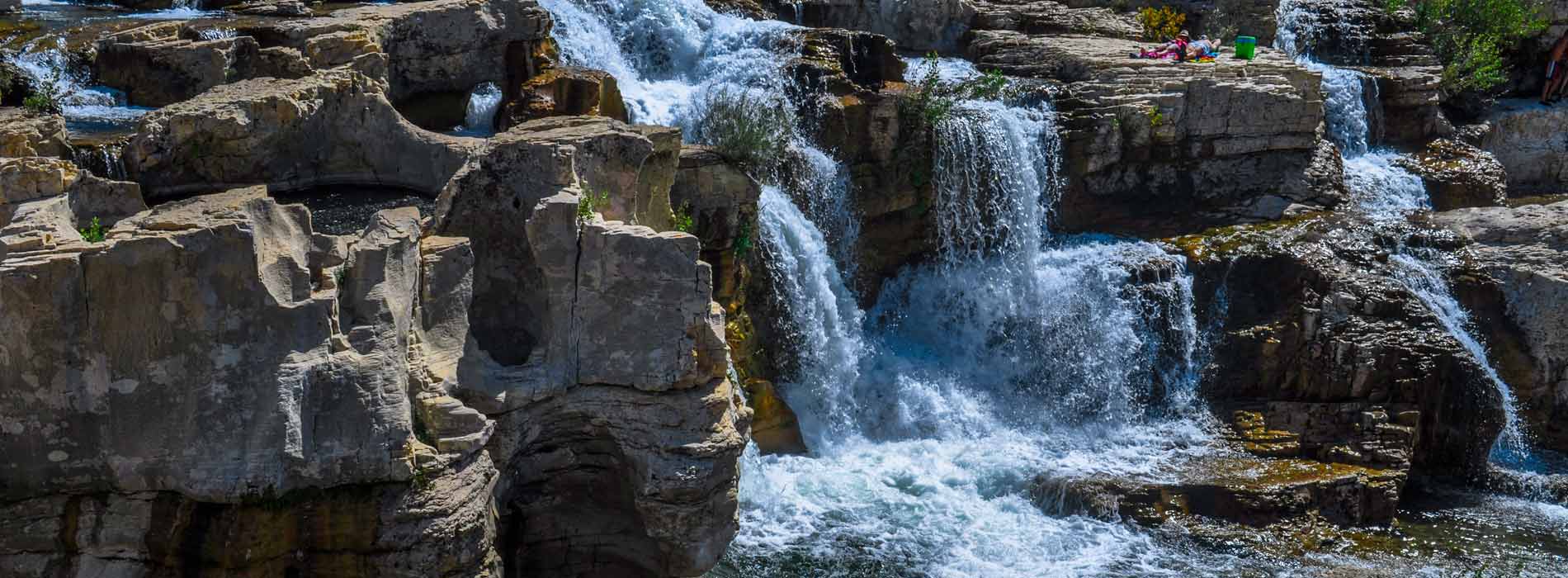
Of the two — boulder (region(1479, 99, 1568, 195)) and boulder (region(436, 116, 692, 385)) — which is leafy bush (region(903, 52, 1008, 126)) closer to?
boulder (region(436, 116, 692, 385))

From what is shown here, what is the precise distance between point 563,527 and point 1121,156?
1067cm

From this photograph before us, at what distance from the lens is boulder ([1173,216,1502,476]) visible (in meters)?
15.5

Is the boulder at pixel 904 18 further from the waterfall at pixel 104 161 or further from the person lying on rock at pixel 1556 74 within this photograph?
the waterfall at pixel 104 161

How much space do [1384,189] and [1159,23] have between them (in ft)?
14.5

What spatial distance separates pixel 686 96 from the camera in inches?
674

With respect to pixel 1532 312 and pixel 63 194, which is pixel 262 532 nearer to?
pixel 63 194

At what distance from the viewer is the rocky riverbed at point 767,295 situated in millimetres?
7824

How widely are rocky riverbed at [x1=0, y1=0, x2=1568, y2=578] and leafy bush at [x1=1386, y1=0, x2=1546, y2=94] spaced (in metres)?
0.51

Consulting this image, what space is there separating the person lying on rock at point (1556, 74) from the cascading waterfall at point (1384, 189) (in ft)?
12.4

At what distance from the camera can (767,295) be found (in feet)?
49.0

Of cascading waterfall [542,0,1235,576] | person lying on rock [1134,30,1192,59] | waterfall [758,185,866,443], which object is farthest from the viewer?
person lying on rock [1134,30,1192,59]

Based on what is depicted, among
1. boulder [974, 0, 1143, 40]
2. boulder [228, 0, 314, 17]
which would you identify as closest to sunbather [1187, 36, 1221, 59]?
boulder [974, 0, 1143, 40]

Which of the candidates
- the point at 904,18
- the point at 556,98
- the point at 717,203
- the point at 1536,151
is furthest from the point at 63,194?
the point at 1536,151

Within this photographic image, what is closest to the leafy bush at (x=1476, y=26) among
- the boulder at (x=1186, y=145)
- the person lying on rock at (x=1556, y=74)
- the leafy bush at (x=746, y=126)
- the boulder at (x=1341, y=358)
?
the person lying on rock at (x=1556, y=74)
